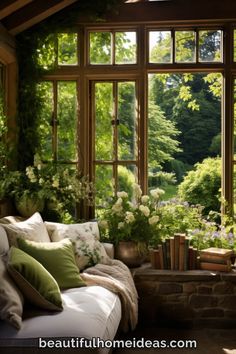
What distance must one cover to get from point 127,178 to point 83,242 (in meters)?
1.32

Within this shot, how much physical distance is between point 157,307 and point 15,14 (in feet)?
10.5

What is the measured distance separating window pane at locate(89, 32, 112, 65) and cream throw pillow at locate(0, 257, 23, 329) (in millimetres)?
3007

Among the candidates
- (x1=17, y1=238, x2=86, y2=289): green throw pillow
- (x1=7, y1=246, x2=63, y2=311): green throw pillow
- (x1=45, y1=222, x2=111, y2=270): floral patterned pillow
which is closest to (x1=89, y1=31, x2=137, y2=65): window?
(x1=45, y1=222, x2=111, y2=270): floral patterned pillow

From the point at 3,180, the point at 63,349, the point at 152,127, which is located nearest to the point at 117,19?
the point at 3,180

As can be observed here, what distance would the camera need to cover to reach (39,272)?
10.4 feet

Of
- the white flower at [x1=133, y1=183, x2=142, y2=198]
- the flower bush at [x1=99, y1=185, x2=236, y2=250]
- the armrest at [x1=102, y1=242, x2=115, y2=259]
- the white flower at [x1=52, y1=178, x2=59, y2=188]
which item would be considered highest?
the white flower at [x1=52, y1=178, x2=59, y2=188]

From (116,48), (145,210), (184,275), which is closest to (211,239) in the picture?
(184,275)

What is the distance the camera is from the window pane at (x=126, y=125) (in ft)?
17.9

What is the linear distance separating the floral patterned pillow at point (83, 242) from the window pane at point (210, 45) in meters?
2.32

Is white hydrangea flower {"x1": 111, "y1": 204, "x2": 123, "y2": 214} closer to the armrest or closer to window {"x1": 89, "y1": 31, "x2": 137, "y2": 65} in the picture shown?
the armrest

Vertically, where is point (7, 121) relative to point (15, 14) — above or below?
below

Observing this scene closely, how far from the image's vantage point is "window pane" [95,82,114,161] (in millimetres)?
5453

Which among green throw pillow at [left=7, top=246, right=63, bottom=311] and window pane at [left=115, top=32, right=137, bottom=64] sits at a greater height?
window pane at [left=115, top=32, right=137, bottom=64]

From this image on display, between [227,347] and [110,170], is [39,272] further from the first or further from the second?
[110,170]
